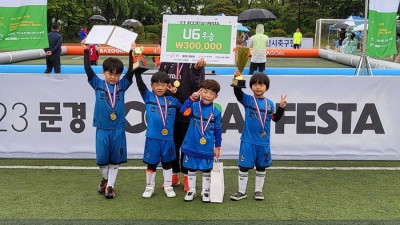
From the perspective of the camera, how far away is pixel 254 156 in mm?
4953

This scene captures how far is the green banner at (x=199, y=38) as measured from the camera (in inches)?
198

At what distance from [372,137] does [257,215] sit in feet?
9.20

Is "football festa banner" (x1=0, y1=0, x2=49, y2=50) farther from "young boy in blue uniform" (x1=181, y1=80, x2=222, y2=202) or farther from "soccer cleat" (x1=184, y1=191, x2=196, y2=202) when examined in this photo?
"soccer cleat" (x1=184, y1=191, x2=196, y2=202)

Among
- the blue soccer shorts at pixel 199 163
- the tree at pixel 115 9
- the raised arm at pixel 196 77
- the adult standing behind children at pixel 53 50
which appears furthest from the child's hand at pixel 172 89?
the tree at pixel 115 9

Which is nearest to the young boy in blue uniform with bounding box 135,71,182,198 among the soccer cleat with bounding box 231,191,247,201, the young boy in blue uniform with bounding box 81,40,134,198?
the young boy in blue uniform with bounding box 81,40,134,198

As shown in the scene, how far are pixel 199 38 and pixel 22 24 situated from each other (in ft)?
9.13

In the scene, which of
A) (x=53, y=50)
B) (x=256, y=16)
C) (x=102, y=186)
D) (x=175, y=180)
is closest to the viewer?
(x=102, y=186)

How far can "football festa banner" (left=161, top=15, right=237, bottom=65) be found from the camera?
5.01 m

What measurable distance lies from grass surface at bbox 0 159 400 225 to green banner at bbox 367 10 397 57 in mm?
3029

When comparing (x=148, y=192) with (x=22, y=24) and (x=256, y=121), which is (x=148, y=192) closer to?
(x=256, y=121)

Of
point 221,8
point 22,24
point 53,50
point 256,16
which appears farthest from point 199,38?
point 221,8

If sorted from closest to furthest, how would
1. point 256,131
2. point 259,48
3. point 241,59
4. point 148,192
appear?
point 241,59 < point 256,131 < point 148,192 < point 259,48

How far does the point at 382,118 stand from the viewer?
258 inches

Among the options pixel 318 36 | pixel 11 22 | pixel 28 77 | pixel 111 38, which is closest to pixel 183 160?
pixel 111 38
